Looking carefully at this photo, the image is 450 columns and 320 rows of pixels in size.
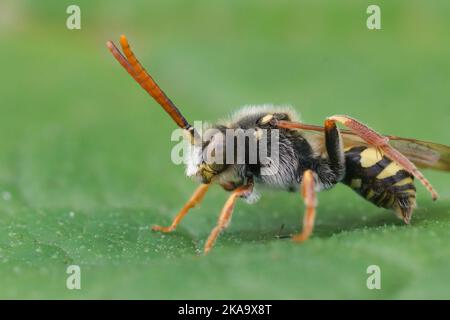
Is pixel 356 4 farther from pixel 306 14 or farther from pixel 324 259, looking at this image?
pixel 324 259

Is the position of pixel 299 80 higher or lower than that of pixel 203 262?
higher

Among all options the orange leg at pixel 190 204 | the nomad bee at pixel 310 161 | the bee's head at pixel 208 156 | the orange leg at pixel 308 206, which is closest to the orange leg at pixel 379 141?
the nomad bee at pixel 310 161

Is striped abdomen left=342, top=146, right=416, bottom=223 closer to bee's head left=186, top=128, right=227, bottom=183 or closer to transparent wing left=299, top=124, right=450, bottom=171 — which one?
transparent wing left=299, top=124, right=450, bottom=171

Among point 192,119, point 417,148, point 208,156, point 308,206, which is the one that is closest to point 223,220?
point 208,156

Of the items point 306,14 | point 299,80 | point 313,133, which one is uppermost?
point 306,14

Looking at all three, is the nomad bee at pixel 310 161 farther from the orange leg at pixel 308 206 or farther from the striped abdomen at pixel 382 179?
the orange leg at pixel 308 206

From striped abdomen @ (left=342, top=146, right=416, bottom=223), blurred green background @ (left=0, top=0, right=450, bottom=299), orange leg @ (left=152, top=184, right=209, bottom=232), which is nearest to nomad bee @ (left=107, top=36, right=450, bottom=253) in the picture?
striped abdomen @ (left=342, top=146, right=416, bottom=223)

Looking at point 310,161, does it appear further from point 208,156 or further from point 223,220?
point 223,220
